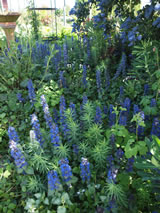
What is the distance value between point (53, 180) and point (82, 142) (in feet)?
2.06

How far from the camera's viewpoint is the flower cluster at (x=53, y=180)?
1.54 meters

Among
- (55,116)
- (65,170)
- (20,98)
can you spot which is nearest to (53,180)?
(65,170)

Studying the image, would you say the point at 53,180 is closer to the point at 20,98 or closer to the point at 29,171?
the point at 29,171

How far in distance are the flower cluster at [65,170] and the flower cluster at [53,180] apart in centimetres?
7

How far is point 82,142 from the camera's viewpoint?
210cm

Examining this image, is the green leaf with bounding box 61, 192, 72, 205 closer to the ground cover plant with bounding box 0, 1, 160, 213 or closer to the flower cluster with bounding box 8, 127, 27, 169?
the ground cover plant with bounding box 0, 1, 160, 213

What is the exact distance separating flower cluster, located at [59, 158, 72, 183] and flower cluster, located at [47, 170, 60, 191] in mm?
73

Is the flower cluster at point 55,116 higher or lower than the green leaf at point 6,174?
higher

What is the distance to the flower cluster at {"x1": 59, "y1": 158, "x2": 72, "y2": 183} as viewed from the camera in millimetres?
1562

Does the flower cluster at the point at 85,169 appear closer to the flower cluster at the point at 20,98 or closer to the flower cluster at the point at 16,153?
the flower cluster at the point at 16,153

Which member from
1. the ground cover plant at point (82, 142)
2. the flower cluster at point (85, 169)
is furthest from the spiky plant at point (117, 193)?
the flower cluster at point (85, 169)

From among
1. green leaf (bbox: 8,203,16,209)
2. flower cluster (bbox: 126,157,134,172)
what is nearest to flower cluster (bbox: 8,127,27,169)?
green leaf (bbox: 8,203,16,209)

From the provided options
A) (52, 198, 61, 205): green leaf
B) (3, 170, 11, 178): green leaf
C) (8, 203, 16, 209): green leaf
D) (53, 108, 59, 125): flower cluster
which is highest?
(53, 108, 59, 125): flower cluster

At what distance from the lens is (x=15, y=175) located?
2049 mm
